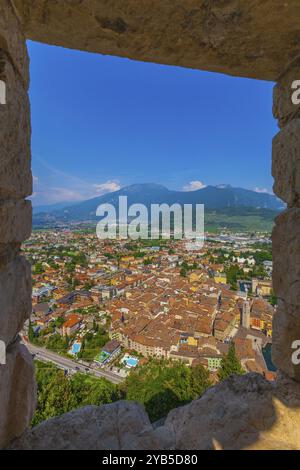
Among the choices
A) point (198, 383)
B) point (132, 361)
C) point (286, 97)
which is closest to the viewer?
point (286, 97)

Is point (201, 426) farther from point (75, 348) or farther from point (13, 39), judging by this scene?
point (75, 348)

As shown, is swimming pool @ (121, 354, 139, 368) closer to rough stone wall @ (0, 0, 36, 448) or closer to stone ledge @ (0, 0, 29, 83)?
rough stone wall @ (0, 0, 36, 448)

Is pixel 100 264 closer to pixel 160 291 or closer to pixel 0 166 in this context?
pixel 160 291

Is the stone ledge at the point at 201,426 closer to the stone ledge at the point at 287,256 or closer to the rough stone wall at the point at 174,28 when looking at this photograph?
the stone ledge at the point at 287,256

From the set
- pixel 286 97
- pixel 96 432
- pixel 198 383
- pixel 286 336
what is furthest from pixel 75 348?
pixel 286 97

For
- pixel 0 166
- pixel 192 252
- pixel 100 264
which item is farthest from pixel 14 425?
pixel 192 252

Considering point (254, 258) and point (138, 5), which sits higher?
point (138, 5)

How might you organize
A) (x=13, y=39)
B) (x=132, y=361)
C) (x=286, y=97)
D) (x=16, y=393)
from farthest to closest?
1. (x=132, y=361)
2. (x=286, y=97)
3. (x=16, y=393)
4. (x=13, y=39)
